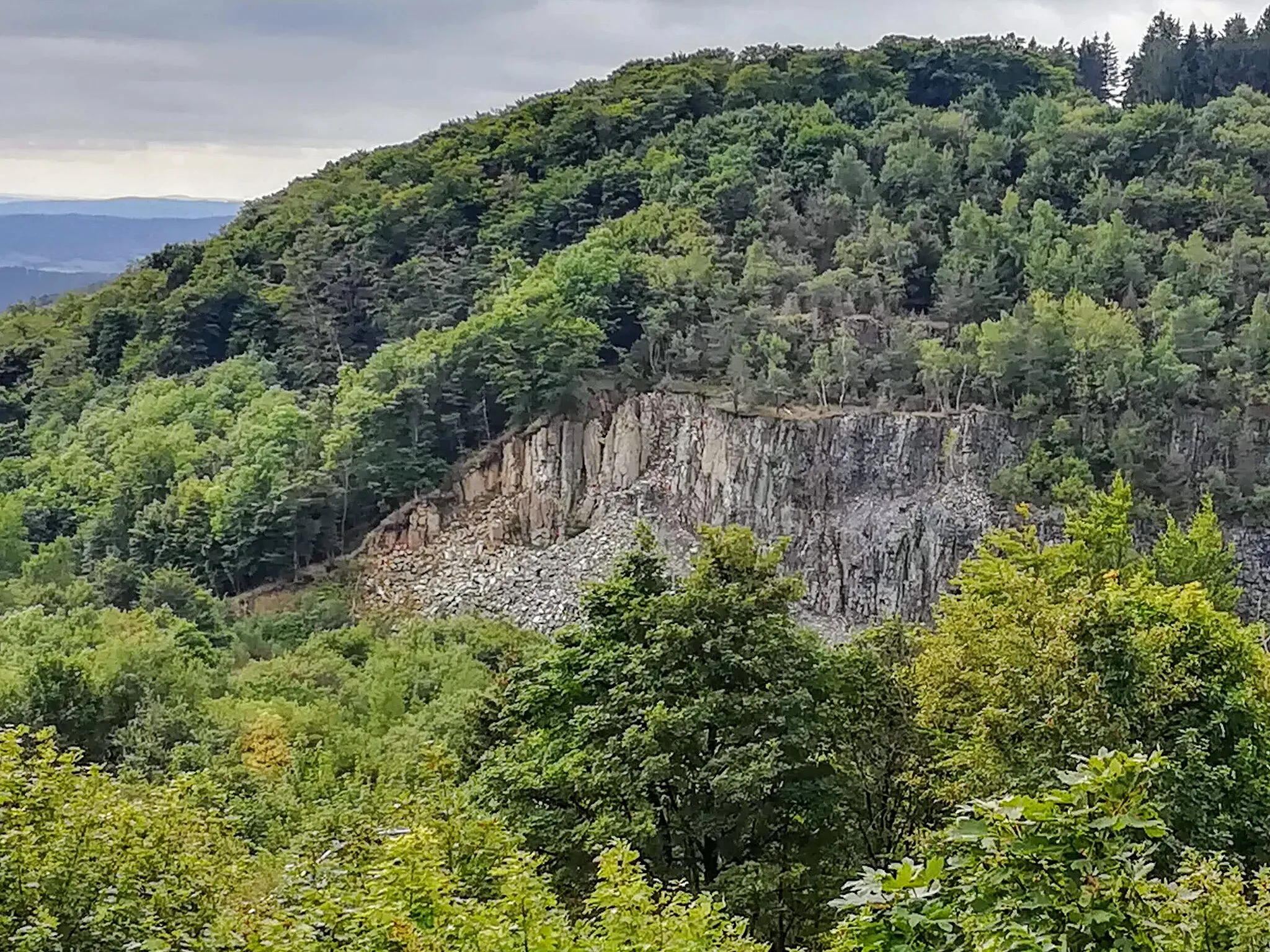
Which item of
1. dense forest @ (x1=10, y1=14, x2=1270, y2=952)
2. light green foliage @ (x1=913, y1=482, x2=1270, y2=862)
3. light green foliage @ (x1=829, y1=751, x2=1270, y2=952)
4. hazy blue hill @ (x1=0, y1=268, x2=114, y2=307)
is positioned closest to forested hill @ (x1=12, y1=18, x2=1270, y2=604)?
dense forest @ (x1=10, y1=14, x2=1270, y2=952)

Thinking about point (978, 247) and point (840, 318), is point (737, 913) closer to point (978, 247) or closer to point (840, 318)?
point (840, 318)

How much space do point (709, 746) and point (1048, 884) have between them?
639 cm

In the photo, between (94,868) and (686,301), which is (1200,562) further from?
(94,868)

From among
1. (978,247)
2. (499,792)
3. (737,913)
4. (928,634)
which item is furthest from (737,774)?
(978,247)

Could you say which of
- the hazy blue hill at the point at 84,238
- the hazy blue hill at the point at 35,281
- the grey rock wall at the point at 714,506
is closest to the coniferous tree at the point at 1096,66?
the grey rock wall at the point at 714,506

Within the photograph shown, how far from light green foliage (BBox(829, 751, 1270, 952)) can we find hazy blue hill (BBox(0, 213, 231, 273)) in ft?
455

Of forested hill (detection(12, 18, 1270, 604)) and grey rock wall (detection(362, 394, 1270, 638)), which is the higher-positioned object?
forested hill (detection(12, 18, 1270, 604))

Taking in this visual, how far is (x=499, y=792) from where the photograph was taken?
34.7 ft

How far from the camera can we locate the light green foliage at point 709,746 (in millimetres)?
9742

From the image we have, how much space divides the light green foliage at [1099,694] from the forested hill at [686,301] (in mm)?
15657

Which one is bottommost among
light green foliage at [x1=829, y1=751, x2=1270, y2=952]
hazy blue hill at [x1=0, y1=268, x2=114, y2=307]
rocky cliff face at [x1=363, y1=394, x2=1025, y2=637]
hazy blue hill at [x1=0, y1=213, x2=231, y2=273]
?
rocky cliff face at [x1=363, y1=394, x2=1025, y2=637]

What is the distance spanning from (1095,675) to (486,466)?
2401 cm

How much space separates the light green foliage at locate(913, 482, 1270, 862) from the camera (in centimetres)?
984

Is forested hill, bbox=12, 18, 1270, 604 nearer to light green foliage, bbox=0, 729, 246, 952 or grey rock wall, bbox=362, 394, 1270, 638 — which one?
grey rock wall, bbox=362, 394, 1270, 638
